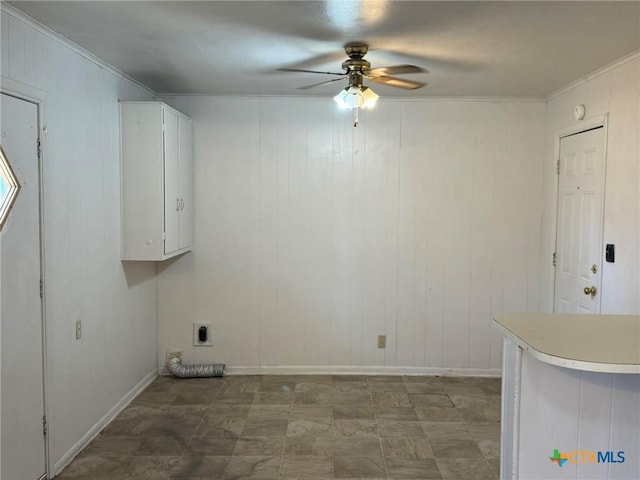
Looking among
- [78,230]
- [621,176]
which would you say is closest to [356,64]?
[621,176]

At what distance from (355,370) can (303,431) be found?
3.86ft

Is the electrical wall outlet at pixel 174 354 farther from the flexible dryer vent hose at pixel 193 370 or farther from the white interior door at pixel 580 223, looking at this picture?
the white interior door at pixel 580 223

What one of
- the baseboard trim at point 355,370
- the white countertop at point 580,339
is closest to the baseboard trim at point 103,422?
the baseboard trim at point 355,370

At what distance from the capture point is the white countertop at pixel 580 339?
1.49 m

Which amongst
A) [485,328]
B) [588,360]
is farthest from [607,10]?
[485,328]

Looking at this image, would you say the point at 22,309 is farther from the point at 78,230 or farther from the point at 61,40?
the point at 61,40

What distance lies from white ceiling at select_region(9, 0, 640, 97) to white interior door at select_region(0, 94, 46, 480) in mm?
605

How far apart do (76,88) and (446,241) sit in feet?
9.95

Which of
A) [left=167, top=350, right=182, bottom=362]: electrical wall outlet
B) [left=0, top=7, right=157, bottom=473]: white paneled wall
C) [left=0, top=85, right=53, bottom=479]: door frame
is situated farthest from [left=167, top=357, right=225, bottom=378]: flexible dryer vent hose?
[left=0, top=85, right=53, bottom=479]: door frame

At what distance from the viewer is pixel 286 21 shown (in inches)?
93.5

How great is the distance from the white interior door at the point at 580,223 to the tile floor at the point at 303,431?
3.31 feet

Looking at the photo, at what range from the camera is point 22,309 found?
2.33 metres

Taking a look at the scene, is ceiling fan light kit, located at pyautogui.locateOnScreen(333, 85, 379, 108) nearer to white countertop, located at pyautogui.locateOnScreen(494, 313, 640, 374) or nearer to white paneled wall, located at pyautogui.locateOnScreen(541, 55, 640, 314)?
white countertop, located at pyautogui.locateOnScreen(494, 313, 640, 374)

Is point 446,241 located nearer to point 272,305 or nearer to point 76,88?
point 272,305
